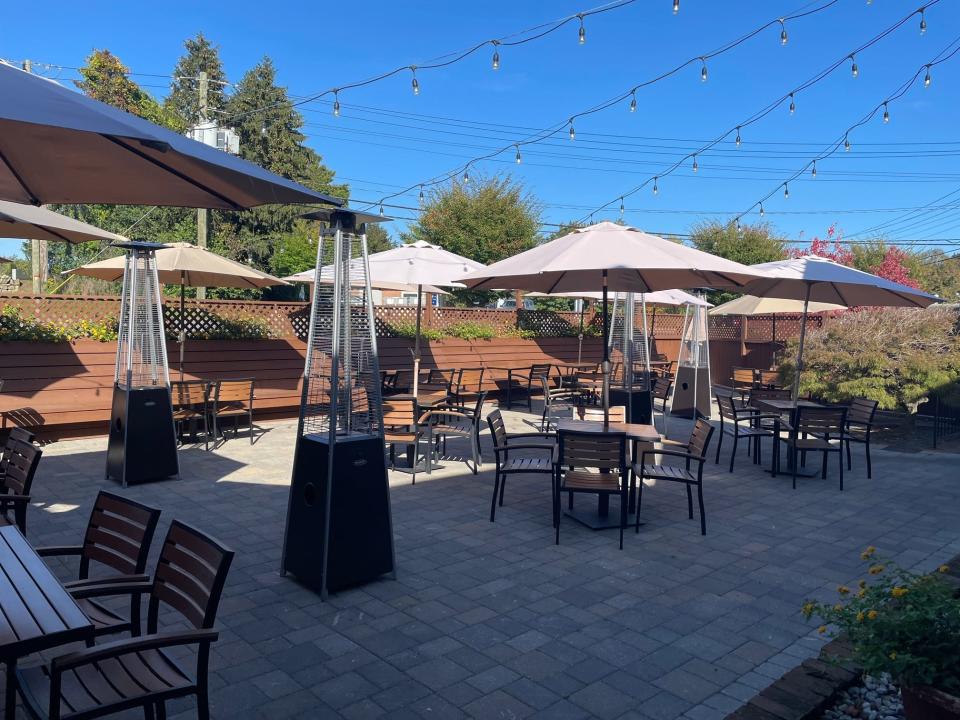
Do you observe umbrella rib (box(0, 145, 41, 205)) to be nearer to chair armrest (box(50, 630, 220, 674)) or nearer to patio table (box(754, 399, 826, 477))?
chair armrest (box(50, 630, 220, 674))

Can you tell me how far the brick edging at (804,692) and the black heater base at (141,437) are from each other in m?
5.76

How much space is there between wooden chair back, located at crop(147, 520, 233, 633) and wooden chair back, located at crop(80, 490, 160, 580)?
0.68ft

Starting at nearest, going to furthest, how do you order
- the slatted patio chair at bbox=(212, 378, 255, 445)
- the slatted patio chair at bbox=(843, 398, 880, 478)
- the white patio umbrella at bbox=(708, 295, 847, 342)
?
the slatted patio chair at bbox=(843, 398, 880, 478), the slatted patio chair at bbox=(212, 378, 255, 445), the white patio umbrella at bbox=(708, 295, 847, 342)

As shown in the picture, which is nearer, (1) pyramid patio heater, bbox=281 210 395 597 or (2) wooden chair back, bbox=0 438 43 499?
(2) wooden chair back, bbox=0 438 43 499

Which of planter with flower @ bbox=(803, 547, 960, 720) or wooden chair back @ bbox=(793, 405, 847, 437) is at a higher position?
wooden chair back @ bbox=(793, 405, 847, 437)

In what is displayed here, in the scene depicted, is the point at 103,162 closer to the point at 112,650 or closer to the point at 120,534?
the point at 120,534

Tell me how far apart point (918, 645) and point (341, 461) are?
2.93m

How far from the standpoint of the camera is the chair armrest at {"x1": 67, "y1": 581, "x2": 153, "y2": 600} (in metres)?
2.55

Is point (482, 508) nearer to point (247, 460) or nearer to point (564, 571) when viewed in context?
point (564, 571)

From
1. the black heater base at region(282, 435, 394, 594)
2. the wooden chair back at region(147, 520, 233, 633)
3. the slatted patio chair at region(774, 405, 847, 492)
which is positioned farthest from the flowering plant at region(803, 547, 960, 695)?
the slatted patio chair at region(774, 405, 847, 492)

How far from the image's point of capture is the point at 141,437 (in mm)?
6734

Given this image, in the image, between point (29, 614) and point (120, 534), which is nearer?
point (29, 614)

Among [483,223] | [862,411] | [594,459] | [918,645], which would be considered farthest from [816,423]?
[483,223]

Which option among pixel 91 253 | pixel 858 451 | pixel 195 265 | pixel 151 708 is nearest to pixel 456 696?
pixel 151 708
